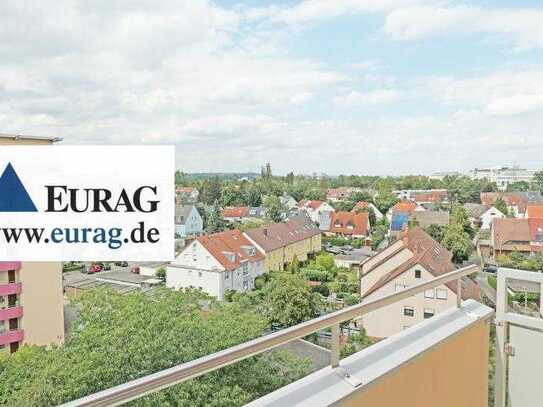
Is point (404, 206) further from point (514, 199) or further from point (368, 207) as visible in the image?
point (514, 199)

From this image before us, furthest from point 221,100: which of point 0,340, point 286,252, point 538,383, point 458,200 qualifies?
point 538,383

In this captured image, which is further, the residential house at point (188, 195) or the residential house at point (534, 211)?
the residential house at point (188, 195)

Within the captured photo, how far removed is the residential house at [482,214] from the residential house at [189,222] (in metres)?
7.33

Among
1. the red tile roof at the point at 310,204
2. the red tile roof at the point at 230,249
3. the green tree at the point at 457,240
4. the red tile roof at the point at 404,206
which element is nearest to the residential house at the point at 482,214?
the green tree at the point at 457,240

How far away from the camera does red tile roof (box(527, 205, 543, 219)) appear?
7853 millimetres

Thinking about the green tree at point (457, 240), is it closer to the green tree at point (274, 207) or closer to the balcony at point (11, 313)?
the green tree at point (274, 207)

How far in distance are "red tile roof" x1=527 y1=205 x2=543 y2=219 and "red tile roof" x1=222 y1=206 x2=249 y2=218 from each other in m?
10.6

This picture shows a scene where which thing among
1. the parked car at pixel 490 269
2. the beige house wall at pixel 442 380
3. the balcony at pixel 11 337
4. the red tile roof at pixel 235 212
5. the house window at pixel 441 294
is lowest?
the balcony at pixel 11 337

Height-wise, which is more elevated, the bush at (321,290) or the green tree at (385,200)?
the green tree at (385,200)

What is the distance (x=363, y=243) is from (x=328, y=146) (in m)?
3.43

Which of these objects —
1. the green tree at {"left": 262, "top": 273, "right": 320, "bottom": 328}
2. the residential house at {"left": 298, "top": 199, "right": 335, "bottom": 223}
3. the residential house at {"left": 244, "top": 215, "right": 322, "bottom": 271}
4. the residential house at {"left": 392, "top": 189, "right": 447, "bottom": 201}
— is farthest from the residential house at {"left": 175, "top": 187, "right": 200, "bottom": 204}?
the green tree at {"left": 262, "top": 273, "right": 320, "bottom": 328}

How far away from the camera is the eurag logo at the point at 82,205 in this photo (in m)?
9.66

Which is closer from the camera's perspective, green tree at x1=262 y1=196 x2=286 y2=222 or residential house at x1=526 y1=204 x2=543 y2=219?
residential house at x1=526 y1=204 x2=543 y2=219

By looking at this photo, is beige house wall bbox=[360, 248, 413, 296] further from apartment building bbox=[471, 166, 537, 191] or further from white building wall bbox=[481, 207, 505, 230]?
apartment building bbox=[471, 166, 537, 191]
